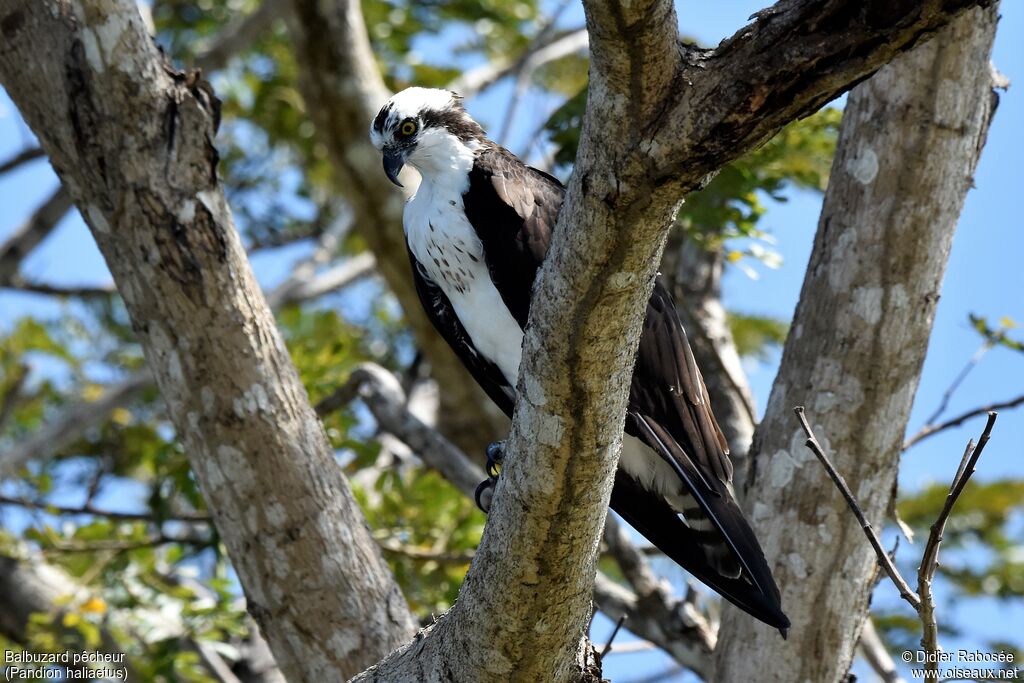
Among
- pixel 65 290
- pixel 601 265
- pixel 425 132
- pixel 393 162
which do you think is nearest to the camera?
pixel 601 265

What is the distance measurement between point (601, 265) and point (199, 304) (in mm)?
1860

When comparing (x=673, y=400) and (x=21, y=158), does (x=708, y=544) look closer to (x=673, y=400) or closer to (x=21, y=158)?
(x=673, y=400)

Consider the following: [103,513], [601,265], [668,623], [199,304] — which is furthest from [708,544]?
[103,513]

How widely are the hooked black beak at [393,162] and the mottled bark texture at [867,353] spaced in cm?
178

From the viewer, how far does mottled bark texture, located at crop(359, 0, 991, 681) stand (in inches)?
79.4

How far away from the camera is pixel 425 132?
177 inches

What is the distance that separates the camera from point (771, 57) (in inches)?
79.5

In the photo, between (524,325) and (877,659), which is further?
(877,659)

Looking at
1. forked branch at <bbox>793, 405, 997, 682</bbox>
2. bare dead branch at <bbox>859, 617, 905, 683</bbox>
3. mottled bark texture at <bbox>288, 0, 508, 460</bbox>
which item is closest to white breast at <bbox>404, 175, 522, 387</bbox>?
forked branch at <bbox>793, 405, 997, 682</bbox>

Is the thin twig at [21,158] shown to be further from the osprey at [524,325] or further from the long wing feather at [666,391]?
the long wing feather at [666,391]

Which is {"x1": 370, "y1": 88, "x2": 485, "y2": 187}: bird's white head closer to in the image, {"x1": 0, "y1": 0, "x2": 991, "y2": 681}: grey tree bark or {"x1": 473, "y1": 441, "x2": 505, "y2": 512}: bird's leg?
{"x1": 0, "y1": 0, "x2": 991, "y2": 681}: grey tree bark

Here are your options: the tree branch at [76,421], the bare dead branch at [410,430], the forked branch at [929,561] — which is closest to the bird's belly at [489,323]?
the bare dead branch at [410,430]

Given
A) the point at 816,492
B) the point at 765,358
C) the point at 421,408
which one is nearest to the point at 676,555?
the point at 816,492

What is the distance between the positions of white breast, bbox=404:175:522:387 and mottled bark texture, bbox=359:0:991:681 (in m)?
1.15
